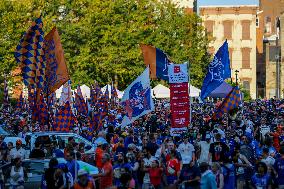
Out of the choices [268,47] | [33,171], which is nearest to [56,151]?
[33,171]

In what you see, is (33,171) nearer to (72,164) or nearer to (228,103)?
(72,164)

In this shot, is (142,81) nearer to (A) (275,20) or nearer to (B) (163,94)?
(B) (163,94)

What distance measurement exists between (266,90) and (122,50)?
5202 cm

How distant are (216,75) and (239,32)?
86.3 meters

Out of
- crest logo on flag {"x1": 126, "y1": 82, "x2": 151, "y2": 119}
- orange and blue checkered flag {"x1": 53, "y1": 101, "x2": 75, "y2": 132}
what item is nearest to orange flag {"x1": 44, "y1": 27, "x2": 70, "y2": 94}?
orange and blue checkered flag {"x1": 53, "y1": 101, "x2": 75, "y2": 132}

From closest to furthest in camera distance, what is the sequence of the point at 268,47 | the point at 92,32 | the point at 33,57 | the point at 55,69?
the point at 55,69, the point at 33,57, the point at 92,32, the point at 268,47

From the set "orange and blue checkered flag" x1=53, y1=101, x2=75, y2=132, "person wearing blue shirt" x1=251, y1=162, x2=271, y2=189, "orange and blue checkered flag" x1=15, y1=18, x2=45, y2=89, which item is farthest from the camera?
"orange and blue checkered flag" x1=53, y1=101, x2=75, y2=132

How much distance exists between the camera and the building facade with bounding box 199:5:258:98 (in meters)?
120

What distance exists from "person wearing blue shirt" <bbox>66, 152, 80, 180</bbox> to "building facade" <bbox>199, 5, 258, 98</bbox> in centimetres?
10029

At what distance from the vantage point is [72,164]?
19.6 metres

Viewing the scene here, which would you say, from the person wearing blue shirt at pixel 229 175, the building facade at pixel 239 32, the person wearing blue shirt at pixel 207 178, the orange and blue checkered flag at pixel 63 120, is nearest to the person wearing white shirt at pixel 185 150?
the person wearing blue shirt at pixel 229 175

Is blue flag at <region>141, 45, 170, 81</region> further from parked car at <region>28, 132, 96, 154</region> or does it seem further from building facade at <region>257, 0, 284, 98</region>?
building facade at <region>257, 0, 284, 98</region>

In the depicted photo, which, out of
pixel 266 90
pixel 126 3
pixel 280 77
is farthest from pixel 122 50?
pixel 266 90

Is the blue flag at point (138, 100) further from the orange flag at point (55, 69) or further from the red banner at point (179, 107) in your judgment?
the red banner at point (179, 107)
